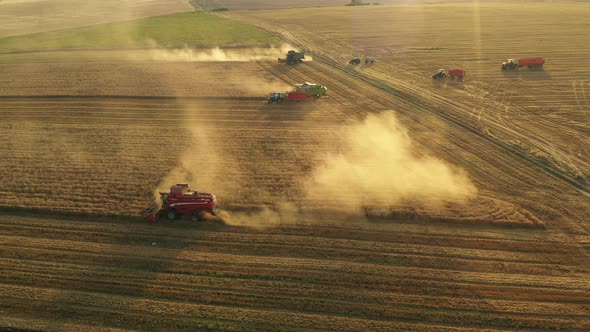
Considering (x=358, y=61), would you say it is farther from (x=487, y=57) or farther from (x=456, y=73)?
(x=487, y=57)

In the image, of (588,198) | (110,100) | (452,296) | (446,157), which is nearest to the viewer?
(452,296)

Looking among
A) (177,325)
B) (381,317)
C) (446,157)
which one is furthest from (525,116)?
(177,325)

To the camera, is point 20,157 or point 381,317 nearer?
point 381,317

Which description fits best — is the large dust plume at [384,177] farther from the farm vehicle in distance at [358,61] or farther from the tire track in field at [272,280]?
the farm vehicle in distance at [358,61]

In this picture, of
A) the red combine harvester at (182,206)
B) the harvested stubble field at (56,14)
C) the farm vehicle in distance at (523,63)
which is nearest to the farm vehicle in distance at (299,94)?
the red combine harvester at (182,206)

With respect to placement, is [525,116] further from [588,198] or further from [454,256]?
[454,256]

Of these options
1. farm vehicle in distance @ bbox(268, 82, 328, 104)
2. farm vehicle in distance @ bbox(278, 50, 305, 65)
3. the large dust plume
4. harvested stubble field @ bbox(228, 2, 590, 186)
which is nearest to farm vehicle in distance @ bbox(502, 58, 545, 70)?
harvested stubble field @ bbox(228, 2, 590, 186)

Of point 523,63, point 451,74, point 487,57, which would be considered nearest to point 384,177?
point 451,74
